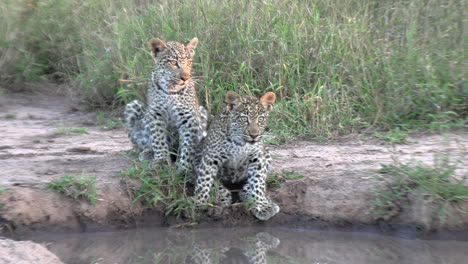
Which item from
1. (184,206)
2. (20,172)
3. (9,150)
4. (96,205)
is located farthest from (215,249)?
(9,150)

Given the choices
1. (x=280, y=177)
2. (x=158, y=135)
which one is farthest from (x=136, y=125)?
(x=280, y=177)

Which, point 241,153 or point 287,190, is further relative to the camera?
point 287,190

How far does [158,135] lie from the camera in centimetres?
737

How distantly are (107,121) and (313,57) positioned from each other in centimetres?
326

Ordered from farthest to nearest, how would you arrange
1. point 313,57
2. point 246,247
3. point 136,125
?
point 313,57, point 136,125, point 246,247

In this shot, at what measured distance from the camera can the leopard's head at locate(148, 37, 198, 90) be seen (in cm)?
733

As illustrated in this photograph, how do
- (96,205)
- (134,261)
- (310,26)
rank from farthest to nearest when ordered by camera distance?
(310,26) < (96,205) < (134,261)

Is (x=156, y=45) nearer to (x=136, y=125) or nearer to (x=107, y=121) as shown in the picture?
(x=136, y=125)

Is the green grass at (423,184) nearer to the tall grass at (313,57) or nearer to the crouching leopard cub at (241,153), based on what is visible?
the crouching leopard cub at (241,153)

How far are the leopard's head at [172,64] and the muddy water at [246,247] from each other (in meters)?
1.66

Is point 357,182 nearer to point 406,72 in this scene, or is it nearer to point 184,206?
point 184,206

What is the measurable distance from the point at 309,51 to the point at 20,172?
426cm

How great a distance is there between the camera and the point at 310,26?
9.39 m

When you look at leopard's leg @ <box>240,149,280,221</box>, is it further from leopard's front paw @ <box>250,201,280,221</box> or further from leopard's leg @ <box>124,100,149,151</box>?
leopard's leg @ <box>124,100,149,151</box>
